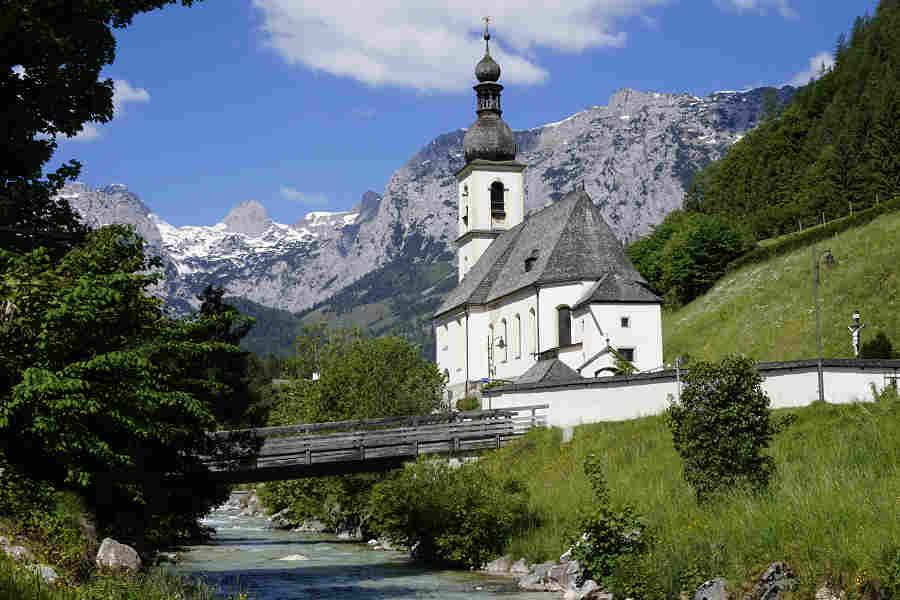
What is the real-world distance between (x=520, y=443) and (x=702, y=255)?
4299cm

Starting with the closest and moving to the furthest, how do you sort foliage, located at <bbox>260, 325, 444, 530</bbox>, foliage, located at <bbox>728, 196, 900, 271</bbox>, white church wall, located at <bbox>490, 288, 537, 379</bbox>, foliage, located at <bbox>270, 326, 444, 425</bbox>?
foliage, located at <bbox>260, 325, 444, 530</bbox>, foliage, located at <bbox>270, 326, 444, 425</bbox>, white church wall, located at <bbox>490, 288, 537, 379</bbox>, foliage, located at <bbox>728, 196, 900, 271</bbox>

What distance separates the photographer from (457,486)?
28375 millimetres

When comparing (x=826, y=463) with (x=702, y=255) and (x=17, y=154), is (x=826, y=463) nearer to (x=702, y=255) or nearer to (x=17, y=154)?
(x=17, y=154)

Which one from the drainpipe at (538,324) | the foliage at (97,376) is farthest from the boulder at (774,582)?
the drainpipe at (538,324)

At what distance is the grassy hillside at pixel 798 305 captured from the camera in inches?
2005

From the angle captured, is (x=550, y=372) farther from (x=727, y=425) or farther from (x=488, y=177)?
(x=488, y=177)

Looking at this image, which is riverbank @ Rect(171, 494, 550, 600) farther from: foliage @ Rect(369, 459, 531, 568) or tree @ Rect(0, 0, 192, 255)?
tree @ Rect(0, 0, 192, 255)

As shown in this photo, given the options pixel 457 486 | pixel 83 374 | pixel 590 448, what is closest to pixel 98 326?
pixel 83 374

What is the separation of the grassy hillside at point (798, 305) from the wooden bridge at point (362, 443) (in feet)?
66.2

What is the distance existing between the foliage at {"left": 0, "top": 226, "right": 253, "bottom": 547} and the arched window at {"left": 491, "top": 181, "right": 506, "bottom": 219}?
4942 cm

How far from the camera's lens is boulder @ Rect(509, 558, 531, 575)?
1011 inches

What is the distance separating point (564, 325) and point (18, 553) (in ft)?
125

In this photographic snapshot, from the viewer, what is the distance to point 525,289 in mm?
53031

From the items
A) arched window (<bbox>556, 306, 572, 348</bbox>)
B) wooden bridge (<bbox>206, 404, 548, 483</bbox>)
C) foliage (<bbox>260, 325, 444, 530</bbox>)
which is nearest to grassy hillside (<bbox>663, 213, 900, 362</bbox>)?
arched window (<bbox>556, 306, 572, 348</bbox>)
